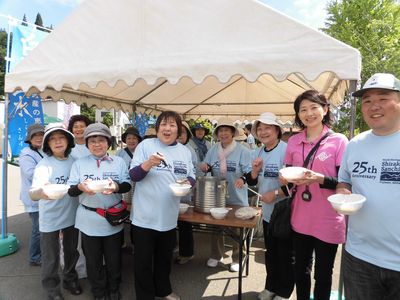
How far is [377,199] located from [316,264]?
34.8 inches


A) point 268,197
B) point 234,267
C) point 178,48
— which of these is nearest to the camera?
point 268,197

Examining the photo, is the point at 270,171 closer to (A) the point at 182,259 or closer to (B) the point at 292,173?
(B) the point at 292,173

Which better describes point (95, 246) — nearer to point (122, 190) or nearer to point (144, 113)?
point (122, 190)

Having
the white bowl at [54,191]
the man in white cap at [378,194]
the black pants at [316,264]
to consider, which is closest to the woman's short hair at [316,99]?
the man in white cap at [378,194]

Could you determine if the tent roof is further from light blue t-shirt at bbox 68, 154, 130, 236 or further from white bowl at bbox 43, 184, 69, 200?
white bowl at bbox 43, 184, 69, 200

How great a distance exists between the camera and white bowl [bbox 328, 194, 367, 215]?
1688 mm

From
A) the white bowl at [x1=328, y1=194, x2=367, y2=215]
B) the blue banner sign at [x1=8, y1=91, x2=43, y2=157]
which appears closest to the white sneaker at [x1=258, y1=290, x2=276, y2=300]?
the white bowl at [x1=328, y1=194, x2=367, y2=215]

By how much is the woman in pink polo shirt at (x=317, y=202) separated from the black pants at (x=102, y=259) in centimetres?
167

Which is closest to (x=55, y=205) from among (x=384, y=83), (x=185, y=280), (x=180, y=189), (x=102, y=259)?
(x=102, y=259)

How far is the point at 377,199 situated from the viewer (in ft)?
5.55

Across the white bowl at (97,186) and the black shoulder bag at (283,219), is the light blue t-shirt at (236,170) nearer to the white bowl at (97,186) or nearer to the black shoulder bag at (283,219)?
the black shoulder bag at (283,219)

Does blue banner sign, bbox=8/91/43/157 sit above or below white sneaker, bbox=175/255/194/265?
above

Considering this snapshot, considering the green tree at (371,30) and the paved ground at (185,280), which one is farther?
the green tree at (371,30)

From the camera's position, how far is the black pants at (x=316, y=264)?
2.27 m
